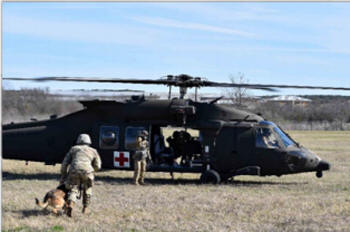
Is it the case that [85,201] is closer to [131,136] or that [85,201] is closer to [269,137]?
[131,136]

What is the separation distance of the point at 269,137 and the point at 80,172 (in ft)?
20.8

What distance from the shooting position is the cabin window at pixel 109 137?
1561 cm

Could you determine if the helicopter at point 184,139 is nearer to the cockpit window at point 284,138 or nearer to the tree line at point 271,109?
the cockpit window at point 284,138

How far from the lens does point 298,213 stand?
35.8 ft

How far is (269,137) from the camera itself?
15094 mm

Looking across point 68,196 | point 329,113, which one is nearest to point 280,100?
point 329,113

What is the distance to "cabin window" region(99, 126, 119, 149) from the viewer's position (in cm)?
1561

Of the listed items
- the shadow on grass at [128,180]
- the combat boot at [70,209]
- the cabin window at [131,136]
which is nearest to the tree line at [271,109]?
the shadow on grass at [128,180]

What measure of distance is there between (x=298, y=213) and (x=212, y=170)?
175 inches

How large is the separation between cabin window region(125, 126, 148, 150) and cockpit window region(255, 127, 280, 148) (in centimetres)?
300

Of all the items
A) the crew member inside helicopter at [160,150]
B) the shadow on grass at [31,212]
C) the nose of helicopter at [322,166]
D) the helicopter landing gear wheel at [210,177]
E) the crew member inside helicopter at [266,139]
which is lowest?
the shadow on grass at [31,212]

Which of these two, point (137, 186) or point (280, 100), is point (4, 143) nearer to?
point (137, 186)

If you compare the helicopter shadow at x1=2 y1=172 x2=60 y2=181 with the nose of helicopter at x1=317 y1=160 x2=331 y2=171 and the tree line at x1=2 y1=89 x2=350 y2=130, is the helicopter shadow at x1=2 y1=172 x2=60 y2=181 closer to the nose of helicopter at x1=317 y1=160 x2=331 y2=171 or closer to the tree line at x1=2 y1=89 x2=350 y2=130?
the tree line at x1=2 y1=89 x2=350 y2=130

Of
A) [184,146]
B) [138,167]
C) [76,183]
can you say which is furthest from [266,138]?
[76,183]
